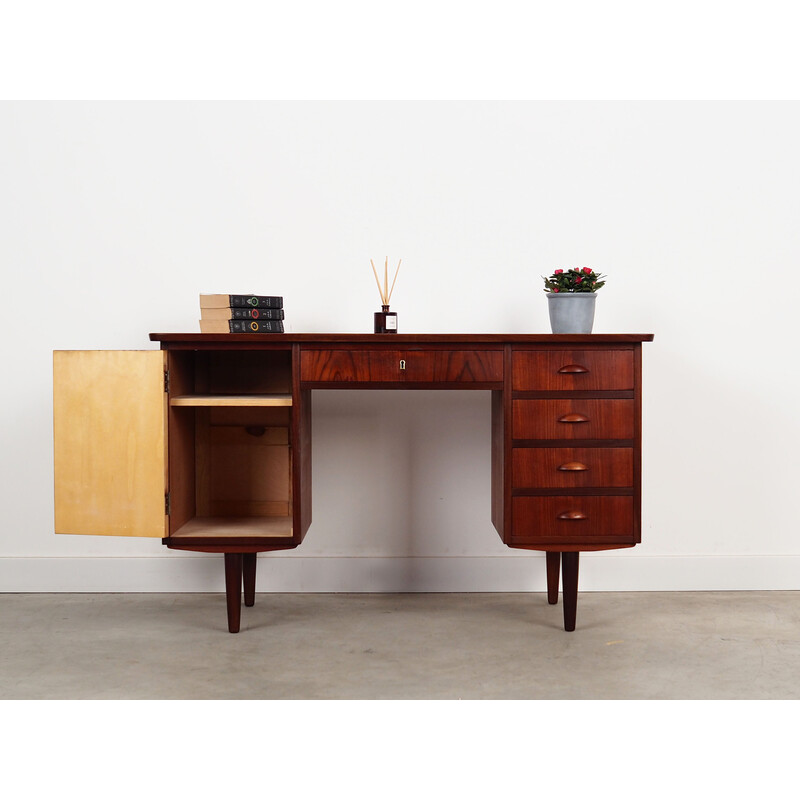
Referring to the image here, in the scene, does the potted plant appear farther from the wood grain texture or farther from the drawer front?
the drawer front

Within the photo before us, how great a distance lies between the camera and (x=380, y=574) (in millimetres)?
3109

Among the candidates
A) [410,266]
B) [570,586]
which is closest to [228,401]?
[410,266]

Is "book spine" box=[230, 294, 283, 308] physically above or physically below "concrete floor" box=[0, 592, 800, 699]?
above

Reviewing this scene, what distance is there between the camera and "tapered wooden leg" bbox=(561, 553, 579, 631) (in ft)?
8.47

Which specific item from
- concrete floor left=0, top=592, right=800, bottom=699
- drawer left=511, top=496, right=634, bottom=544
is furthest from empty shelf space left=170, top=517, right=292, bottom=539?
drawer left=511, top=496, right=634, bottom=544

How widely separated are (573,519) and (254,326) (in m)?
1.20

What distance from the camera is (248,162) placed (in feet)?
10.1

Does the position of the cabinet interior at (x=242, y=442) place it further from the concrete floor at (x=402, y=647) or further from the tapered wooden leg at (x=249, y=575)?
the concrete floor at (x=402, y=647)

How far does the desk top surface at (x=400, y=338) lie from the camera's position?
2461 mm

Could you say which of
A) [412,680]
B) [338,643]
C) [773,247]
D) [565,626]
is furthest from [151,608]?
[773,247]

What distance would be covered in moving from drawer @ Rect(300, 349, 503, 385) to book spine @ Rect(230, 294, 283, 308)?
28 centimetres

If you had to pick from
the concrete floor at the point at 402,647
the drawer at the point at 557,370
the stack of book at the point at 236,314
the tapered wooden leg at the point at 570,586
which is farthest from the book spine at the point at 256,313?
the tapered wooden leg at the point at 570,586

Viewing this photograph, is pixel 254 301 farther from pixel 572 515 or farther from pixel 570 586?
pixel 570 586

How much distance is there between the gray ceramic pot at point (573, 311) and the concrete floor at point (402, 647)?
1.01 meters
